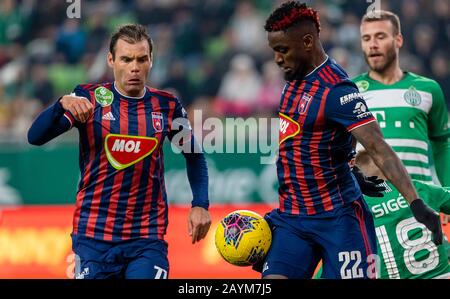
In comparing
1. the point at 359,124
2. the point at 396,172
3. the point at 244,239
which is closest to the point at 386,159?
the point at 396,172

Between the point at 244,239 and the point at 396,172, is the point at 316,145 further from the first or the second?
the point at 244,239

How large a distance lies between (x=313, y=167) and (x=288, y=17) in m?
0.96

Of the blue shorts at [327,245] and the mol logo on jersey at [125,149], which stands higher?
the mol logo on jersey at [125,149]

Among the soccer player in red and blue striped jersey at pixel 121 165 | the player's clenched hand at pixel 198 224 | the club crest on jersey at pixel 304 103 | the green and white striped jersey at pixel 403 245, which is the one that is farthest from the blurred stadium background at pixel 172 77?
the club crest on jersey at pixel 304 103

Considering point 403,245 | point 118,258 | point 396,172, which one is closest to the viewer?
point 396,172

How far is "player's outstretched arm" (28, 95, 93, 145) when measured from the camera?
5.89m

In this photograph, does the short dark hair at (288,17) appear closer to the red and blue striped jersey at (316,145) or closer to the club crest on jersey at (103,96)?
the red and blue striped jersey at (316,145)

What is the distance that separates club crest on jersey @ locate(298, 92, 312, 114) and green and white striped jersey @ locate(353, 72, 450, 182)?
5.15 ft

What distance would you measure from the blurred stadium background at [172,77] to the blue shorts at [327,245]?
429 centimetres

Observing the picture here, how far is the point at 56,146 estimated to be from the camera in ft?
40.3

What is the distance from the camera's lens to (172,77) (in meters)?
14.1

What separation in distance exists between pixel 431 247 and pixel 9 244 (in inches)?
219

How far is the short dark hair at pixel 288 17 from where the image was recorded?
5.97 metres
